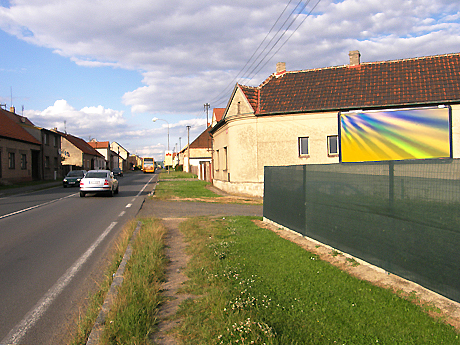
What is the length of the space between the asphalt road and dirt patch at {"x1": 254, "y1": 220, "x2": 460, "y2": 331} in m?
3.96

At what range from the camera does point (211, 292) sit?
4.55 meters

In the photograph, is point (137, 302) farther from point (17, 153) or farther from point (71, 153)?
point (71, 153)

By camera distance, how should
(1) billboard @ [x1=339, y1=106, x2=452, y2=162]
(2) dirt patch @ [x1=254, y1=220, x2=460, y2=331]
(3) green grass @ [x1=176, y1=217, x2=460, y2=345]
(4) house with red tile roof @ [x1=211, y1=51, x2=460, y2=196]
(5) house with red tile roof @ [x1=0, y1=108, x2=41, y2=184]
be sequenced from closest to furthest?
1. (3) green grass @ [x1=176, y1=217, x2=460, y2=345]
2. (2) dirt patch @ [x1=254, y1=220, x2=460, y2=331]
3. (1) billboard @ [x1=339, y1=106, x2=452, y2=162]
4. (4) house with red tile roof @ [x1=211, y1=51, x2=460, y2=196]
5. (5) house with red tile roof @ [x1=0, y1=108, x2=41, y2=184]

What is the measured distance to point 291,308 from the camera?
4117 millimetres

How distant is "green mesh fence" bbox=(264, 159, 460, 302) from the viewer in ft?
14.0

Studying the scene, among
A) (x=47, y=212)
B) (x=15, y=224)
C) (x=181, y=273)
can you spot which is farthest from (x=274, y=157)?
(x=181, y=273)

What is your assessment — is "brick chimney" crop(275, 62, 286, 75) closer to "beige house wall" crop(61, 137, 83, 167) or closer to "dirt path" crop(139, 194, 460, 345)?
"dirt path" crop(139, 194, 460, 345)

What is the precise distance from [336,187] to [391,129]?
7.45m

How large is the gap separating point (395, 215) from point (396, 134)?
28.8 feet

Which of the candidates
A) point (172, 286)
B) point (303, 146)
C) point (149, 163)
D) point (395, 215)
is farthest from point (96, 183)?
→ point (149, 163)

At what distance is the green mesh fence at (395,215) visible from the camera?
14.0 feet

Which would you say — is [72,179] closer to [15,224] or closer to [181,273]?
[15,224]

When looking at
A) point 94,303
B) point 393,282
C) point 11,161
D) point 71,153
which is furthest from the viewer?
point 71,153

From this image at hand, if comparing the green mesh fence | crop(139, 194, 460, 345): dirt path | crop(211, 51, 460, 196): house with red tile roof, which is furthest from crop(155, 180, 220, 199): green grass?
the green mesh fence
